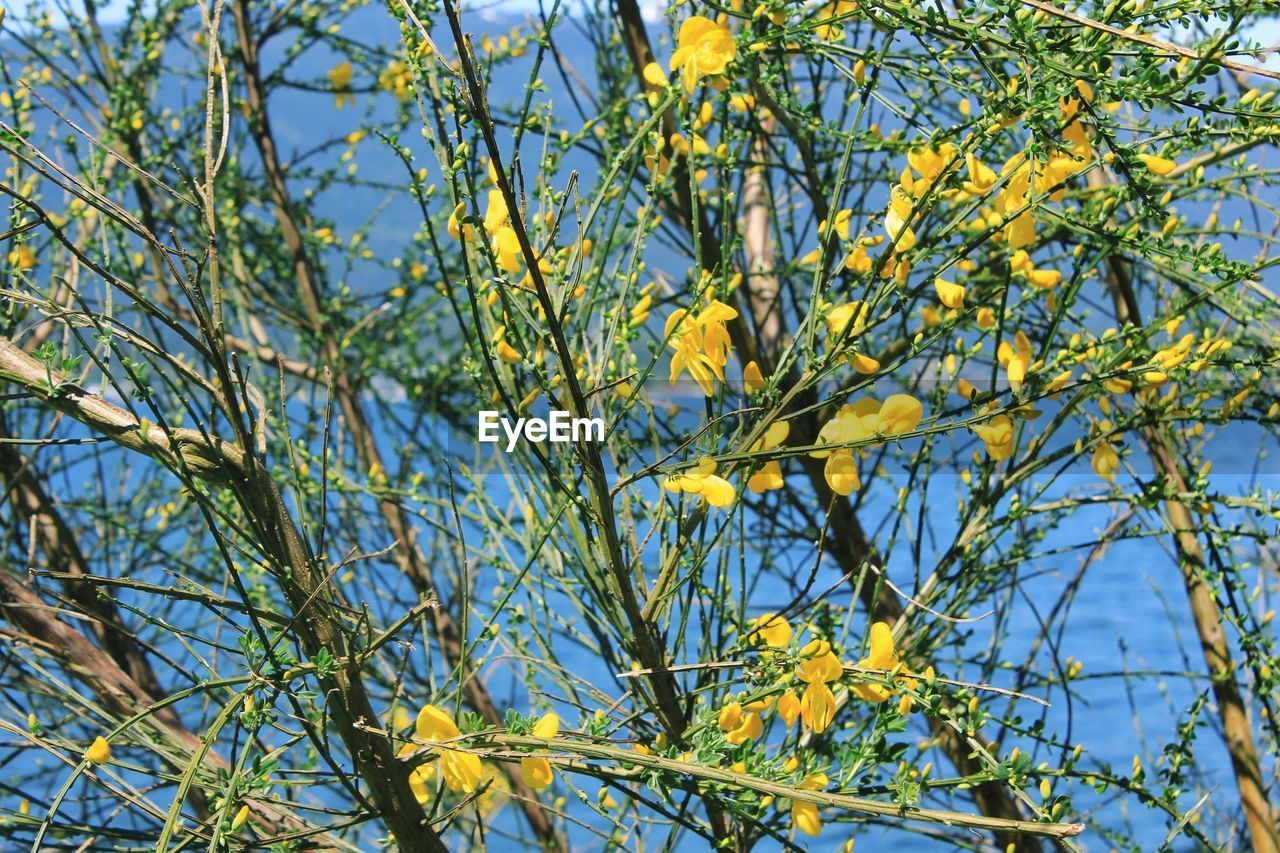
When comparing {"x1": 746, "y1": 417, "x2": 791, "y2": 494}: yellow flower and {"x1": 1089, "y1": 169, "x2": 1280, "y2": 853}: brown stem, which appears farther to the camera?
{"x1": 1089, "y1": 169, "x2": 1280, "y2": 853}: brown stem

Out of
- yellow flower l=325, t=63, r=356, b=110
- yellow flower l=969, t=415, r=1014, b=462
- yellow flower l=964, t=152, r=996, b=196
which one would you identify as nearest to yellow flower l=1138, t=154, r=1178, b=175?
yellow flower l=964, t=152, r=996, b=196

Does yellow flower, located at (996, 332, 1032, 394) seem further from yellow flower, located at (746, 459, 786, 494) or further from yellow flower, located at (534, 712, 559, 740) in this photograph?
yellow flower, located at (534, 712, 559, 740)

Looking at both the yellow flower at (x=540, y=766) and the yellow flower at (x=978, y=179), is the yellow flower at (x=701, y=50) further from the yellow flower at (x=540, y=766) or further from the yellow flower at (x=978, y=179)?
the yellow flower at (x=540, y=766)

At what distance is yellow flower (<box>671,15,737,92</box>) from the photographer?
0.98 m

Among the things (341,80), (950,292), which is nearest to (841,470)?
(950,292)

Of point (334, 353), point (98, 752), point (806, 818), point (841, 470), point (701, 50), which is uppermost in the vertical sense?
point (334, 353)

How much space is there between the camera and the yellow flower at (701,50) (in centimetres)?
98

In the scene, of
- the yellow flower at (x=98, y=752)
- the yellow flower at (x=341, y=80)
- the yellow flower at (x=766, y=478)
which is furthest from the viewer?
the yellow flower at (x=341, y=80)

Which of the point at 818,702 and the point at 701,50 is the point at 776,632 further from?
the point at 701,50

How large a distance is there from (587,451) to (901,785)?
33cm

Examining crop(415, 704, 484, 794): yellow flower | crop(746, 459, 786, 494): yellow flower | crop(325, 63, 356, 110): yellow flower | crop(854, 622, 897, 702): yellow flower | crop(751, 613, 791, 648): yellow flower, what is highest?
crop(325, 63, 356, 110): yellow flower

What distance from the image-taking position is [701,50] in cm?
99

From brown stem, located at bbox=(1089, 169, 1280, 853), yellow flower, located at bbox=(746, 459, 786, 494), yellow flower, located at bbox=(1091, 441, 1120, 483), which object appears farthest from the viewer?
brown stem, located at bbox=(1089, 169, 1280, 853)

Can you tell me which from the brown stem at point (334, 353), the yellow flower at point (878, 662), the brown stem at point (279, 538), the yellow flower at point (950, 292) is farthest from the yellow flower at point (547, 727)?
the brown stem at point (334, 353)
